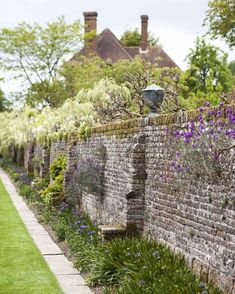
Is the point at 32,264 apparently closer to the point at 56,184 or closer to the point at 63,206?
the point at 63,206

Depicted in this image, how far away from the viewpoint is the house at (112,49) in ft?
132

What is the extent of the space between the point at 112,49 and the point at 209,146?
35.3m

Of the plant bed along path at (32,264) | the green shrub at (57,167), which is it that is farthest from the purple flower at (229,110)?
the green shrub at (57,167)

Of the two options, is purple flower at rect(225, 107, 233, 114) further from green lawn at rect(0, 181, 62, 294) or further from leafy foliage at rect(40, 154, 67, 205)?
leafy foliage at rect(40, 154, 67, 205)

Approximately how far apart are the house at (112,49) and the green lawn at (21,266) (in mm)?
28280

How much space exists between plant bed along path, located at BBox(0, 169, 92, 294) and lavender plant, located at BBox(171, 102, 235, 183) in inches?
85.8

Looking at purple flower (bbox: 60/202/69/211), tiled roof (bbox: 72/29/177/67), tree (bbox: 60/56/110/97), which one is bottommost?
purple flower (bbox: 60/202/69/211)

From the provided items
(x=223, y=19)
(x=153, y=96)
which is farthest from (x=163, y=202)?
(x=223, y=19)

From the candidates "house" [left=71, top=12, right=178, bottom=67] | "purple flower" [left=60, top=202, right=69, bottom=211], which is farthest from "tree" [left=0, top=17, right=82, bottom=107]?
"purple flower" [left=60, top=202, right=69, bottom=211]

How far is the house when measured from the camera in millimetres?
40094

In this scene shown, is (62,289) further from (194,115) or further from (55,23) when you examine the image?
(55,23)

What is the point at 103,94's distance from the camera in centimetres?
1912

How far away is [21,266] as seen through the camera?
8.76m

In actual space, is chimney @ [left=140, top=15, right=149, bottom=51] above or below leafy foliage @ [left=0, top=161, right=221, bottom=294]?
above
